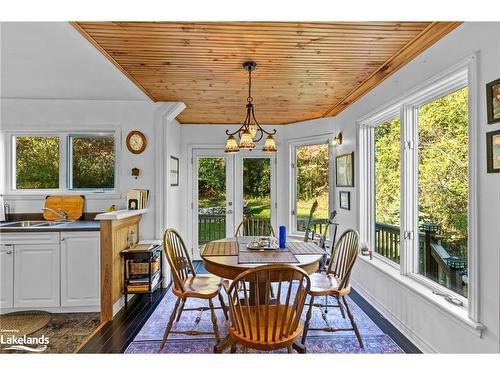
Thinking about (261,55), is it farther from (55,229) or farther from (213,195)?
(213,195)

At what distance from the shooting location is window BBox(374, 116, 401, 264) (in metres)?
2.78

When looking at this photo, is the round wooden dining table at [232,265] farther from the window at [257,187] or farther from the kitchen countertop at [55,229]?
the window at [257,187]

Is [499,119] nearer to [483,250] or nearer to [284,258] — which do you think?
[483,250]

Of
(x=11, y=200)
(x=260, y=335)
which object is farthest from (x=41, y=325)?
(x=260, y=335)

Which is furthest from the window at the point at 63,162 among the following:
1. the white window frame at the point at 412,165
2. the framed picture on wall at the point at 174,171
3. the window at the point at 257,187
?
the white window frame at the point at 412,165

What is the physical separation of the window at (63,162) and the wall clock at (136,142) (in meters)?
0.28

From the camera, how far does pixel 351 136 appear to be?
361 cm

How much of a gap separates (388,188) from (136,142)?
3161 mm

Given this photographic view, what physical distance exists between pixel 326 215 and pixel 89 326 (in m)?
Result: 3.47

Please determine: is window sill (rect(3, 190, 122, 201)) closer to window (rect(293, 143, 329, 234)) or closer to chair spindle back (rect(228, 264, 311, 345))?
chair spindle back (rect(228, 264, 311, 345))

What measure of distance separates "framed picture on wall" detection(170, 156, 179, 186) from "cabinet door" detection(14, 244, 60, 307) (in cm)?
165

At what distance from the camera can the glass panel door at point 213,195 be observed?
475 cm

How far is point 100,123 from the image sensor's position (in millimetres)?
3395

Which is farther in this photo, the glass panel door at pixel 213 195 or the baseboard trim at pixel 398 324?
the glass panel door at pixel 213 195
